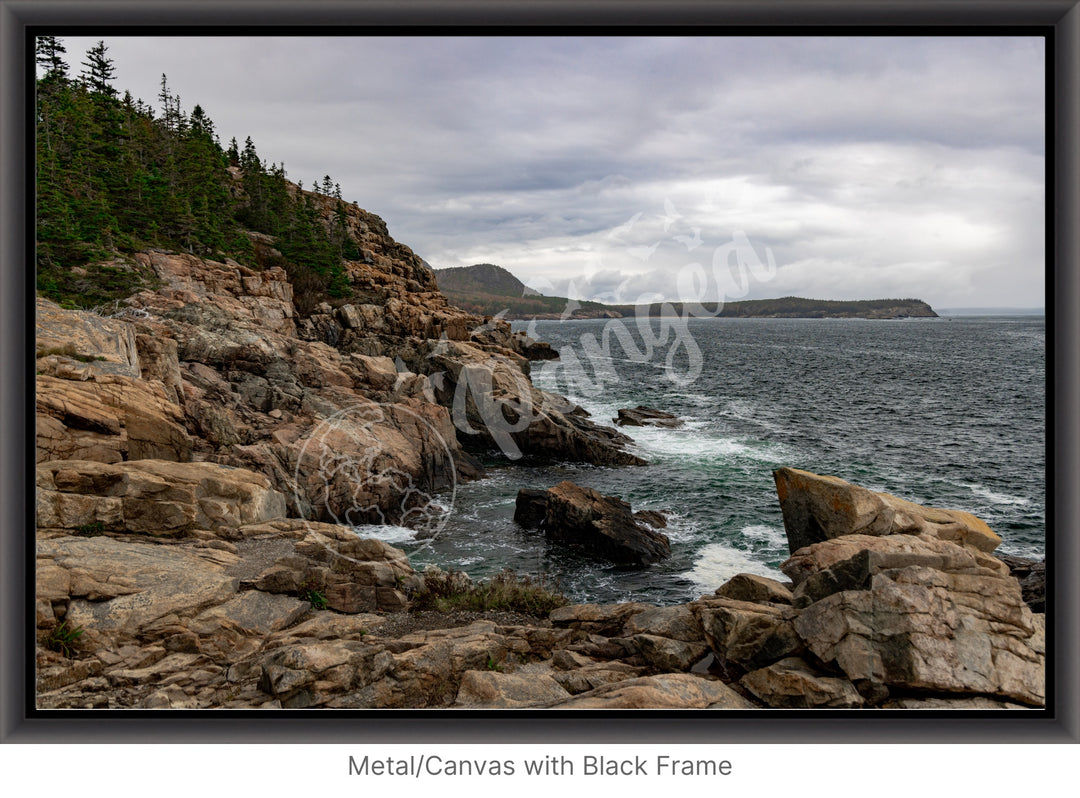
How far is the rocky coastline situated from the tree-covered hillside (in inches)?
29.4

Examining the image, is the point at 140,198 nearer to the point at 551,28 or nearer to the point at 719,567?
the point at 551,28

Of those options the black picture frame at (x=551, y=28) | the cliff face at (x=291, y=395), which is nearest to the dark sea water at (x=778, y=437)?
the black picture frame at (x=551, y=28)

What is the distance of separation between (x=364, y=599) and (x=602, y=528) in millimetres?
5157

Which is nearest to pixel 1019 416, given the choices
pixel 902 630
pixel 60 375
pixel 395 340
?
pixel 902 630

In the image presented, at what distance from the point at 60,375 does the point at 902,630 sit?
275 inches

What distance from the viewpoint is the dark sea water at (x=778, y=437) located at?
4.36 m

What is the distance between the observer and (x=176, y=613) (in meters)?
3.86

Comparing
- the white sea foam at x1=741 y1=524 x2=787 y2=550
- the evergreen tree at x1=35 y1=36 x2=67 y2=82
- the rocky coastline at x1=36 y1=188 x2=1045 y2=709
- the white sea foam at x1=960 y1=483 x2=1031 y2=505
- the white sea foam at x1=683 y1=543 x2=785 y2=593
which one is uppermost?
the evergreen tree at x1=35 y1=36 x2=67 y2=82

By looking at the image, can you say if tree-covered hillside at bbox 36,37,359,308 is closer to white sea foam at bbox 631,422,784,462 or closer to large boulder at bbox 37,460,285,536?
large boulder at bbox 37,460,285,536

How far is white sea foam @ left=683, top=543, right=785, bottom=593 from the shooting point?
7219 millimetres

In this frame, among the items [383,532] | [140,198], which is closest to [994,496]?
[383,532]

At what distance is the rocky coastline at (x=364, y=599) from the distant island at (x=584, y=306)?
1.95m

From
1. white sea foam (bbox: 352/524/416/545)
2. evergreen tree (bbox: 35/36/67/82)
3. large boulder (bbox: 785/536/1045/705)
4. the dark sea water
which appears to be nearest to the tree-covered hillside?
evergreen tree (bbox: 35/36/67/82)

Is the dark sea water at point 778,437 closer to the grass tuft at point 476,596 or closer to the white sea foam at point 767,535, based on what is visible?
the white sea foam at point 767,535
